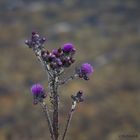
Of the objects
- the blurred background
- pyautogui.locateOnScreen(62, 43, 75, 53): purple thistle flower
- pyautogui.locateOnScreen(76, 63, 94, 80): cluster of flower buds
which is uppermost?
the blurred background

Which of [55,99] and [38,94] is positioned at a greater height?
[38,94]

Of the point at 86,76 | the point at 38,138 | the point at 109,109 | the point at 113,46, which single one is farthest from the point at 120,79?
the point at 86,76

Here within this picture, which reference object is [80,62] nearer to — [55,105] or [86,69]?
[86,69]

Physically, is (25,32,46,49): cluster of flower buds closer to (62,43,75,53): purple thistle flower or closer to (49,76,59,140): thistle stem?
(62,43,75,53): purple thistle flower

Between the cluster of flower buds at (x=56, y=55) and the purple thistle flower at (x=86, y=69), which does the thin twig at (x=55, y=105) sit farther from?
the purple thistle flower at (x=86, y=69)

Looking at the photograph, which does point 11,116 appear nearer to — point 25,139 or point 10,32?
point 25,139

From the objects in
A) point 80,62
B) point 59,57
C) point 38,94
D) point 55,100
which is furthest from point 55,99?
point 80,62

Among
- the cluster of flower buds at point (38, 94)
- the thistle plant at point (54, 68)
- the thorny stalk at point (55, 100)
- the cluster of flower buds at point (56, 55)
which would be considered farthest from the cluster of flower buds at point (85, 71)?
the cluster of flower buds at point (38, 94)

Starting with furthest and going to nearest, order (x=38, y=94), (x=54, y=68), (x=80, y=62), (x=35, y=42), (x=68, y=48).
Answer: (x=80, y=62), (x=38, y=94), (x=35, y=42), (x=68, y=48), (x=54, y=68)

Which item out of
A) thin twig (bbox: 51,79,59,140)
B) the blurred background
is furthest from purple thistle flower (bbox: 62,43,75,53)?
the blurred background
